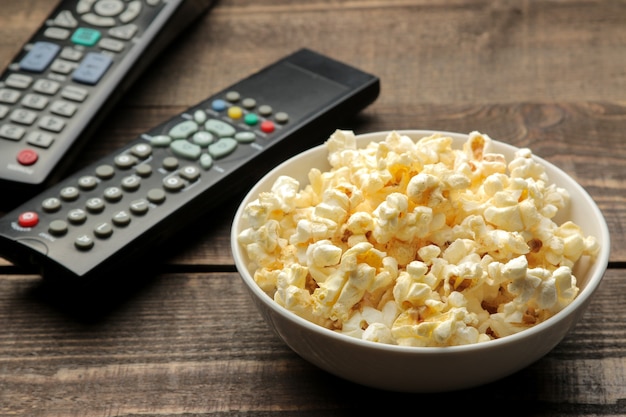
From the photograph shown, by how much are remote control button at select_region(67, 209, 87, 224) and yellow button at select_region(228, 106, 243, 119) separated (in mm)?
182

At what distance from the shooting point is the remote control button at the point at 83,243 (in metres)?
0.65

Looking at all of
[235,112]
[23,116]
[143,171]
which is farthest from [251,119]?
[23,116]

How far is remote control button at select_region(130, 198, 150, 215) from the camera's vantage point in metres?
0.69

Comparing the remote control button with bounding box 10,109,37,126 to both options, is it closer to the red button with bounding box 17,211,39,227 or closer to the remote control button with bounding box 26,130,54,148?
the remote control button with bounding box 26,130,54,148

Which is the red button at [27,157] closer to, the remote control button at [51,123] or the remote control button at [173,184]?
the remote control button at [51,123]

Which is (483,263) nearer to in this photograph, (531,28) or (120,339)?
(120,339)

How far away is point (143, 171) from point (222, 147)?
74 millimetres

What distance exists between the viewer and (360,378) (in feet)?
1.71

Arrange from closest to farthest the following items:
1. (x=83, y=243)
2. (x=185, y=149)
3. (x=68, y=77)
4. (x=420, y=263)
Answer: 1. (x=420, y=263)
2. (x=83, y=243)
3. (x=185, y=149)
4. (x=68, y=77)

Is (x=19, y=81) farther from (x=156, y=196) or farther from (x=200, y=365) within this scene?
(x=200, y=365)

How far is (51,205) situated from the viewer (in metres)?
0.69

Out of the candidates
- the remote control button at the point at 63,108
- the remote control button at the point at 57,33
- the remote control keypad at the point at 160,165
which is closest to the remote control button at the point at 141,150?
the remote control keypad at the point at 160,165

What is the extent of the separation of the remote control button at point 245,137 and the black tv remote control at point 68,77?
158 mm

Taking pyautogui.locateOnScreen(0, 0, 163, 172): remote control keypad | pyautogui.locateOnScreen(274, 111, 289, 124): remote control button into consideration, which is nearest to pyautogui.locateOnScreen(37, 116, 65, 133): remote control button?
pyautogui.locateOnScreen(0, 0, 163, 172): remote control keypad
